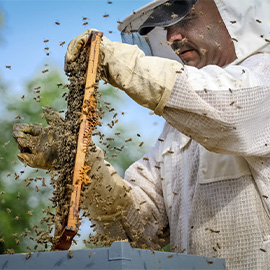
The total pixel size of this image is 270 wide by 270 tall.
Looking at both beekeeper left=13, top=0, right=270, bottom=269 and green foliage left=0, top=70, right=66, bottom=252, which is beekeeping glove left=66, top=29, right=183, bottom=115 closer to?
beekeeper left=13, top=0, right=270, bottom=269

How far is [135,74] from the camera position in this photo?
241cm

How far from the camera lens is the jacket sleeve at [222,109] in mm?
2422

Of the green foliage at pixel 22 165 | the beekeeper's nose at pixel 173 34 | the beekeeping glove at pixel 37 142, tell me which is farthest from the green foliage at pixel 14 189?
the beekeeping glove at pixel 37 142

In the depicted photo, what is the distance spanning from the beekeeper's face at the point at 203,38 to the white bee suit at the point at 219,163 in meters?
0.24

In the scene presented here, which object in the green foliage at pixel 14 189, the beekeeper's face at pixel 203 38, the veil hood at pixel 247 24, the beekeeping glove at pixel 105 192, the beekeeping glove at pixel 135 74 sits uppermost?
the beekeeping glove at pixel 135 74

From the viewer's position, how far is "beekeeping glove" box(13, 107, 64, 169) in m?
2.81

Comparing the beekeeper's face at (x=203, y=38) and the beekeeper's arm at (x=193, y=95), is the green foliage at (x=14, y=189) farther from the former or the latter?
the beekeeper's arm at (x=193, y=95)

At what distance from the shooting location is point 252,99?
2.52 m

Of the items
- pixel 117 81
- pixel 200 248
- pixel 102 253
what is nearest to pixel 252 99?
pixel 117 81

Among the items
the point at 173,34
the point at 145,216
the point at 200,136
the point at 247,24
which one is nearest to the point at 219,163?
the point at 200,136

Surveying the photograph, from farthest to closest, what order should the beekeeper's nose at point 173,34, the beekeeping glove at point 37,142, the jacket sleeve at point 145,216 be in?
the beekeeper's nose at point 173,34, the jacket sleeve at point 145,216, the beekeeping glove at point 37,142

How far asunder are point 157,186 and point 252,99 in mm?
1203

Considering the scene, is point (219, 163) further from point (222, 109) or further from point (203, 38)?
point (203, 38)

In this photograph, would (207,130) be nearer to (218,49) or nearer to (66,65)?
(66,65)
